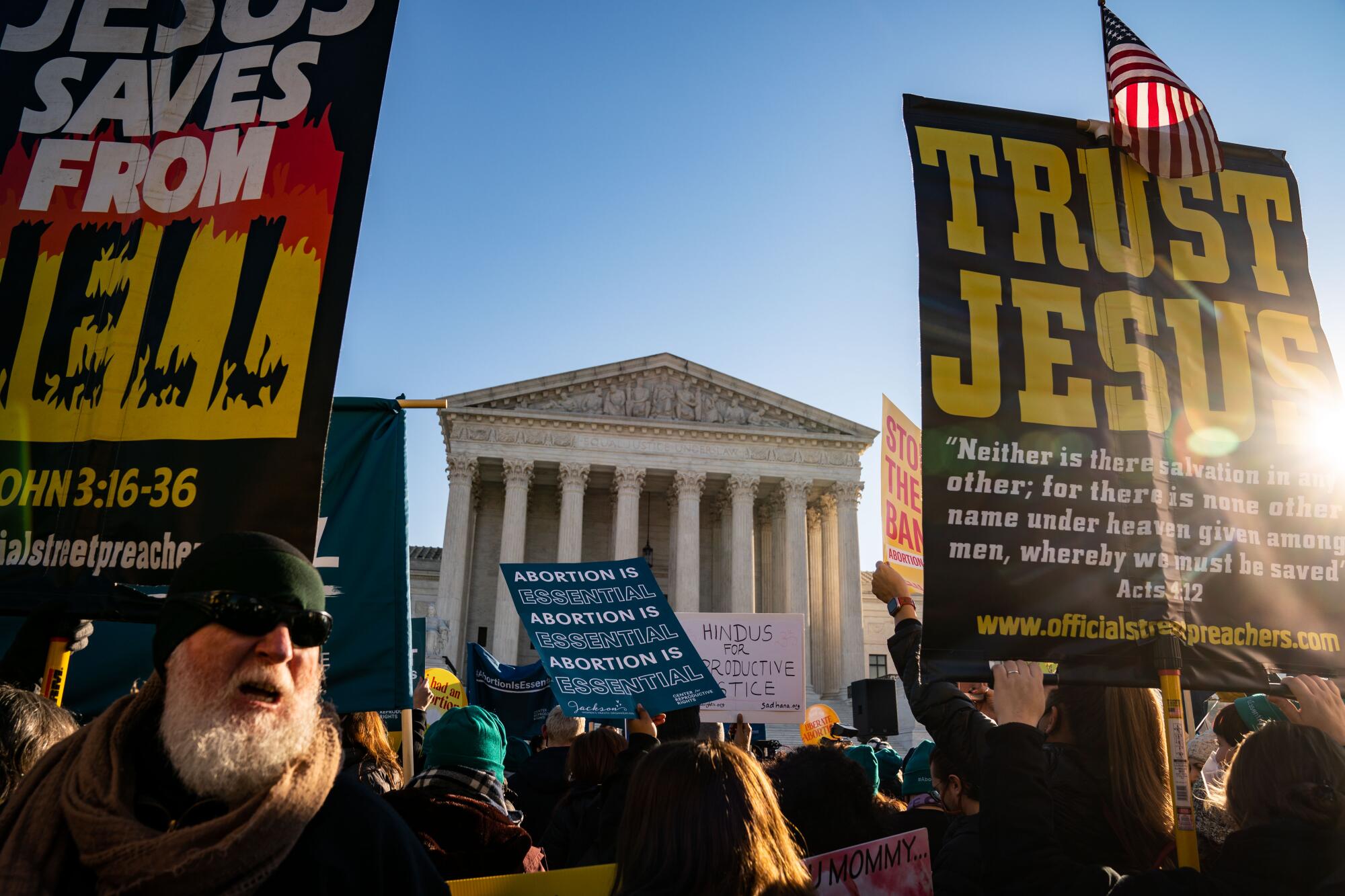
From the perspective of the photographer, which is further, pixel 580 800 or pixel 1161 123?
pixel 580 800

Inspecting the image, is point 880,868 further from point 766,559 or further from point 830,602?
point 766,559

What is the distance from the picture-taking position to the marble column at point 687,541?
38.3m

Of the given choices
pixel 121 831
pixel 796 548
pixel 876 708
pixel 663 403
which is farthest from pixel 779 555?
pixel 121 831

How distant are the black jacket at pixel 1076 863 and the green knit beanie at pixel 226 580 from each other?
196cm

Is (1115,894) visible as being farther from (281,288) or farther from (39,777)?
(281,288)

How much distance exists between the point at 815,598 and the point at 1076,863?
4105 cm

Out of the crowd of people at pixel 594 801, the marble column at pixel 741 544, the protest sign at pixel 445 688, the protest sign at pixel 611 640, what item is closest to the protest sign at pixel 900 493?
the protest sign at pixel 611 640

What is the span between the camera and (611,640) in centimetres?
717

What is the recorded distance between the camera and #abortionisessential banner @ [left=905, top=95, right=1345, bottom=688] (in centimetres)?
322

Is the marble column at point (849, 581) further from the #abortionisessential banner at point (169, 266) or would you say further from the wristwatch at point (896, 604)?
the #abortionisessential banner at point (169, 266)

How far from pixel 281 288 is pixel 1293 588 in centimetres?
398

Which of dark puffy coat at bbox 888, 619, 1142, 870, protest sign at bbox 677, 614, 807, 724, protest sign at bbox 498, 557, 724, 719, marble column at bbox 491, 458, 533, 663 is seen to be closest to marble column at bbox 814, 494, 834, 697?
marble column at bbox 491, 458, 533, 663

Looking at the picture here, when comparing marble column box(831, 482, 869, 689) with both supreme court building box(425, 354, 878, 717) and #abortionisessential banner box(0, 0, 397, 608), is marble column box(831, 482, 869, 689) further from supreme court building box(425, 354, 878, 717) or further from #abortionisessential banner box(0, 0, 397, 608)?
#abortionisessential banner box(0, 0, 397, 608)

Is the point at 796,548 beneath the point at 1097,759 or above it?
above
